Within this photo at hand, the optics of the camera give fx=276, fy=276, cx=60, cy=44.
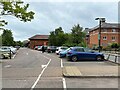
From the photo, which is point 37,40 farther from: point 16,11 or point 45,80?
point 45,80

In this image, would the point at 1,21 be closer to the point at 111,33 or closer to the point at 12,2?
the point at 12,2

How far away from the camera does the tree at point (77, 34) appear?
70125 millimetres

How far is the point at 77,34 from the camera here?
7231 centimetres

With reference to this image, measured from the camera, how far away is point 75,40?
2758 inches

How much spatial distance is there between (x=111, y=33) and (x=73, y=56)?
230 ft

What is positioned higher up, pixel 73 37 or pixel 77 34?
pixel 77 34

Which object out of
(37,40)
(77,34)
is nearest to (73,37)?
(77,34)

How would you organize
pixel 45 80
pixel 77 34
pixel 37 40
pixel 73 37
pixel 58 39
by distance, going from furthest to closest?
pixel 37 40
pixel 58 39
pixel 77 34
pixel 73 37
pixel 45 80

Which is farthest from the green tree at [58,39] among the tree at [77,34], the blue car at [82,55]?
the blue car at [82,55]

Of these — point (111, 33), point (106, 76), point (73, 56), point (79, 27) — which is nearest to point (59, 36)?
point (79, 27)

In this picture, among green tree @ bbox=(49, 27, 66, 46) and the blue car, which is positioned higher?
green tree @ bbox=(49, 27, 66, 46)

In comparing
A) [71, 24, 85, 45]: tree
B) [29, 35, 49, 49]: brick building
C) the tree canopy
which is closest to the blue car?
the tree canopy

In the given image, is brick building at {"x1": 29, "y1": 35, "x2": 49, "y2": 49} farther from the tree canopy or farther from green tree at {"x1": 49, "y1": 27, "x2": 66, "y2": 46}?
the tree canopy

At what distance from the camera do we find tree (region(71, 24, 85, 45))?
2761 inches
